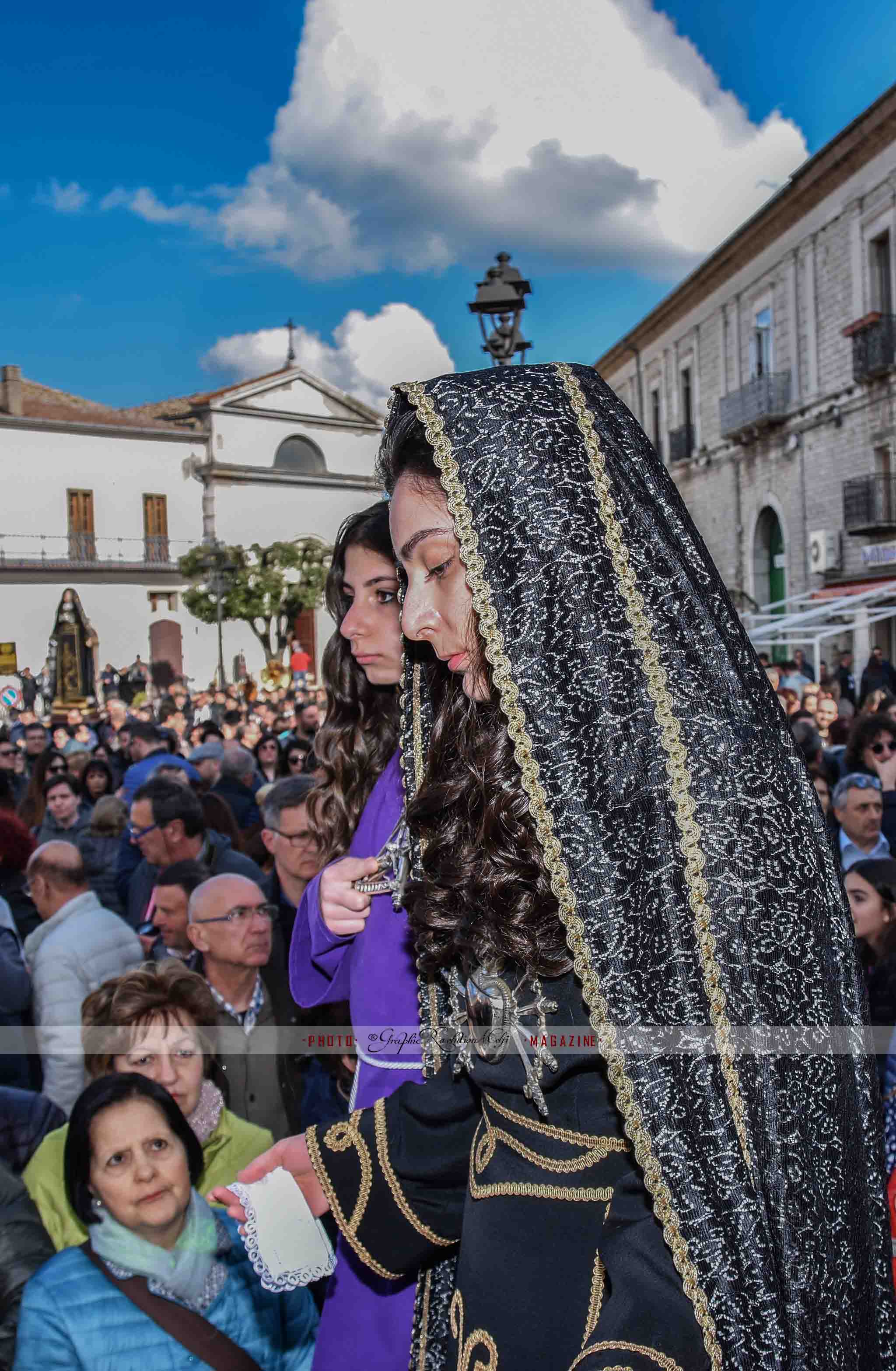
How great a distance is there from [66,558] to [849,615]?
26264 mm

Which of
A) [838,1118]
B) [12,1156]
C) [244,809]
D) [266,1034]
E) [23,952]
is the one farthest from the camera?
[244,809]

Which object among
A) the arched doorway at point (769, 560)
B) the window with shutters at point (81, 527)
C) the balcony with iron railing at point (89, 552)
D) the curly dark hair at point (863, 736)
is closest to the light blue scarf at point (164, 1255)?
the curly dark hair at point (863, 736)

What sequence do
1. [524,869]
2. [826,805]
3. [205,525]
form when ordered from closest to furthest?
[524,869]
[826,805]
[205,525]

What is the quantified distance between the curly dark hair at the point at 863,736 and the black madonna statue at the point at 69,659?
18369mm

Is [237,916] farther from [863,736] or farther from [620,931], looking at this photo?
[863,736]

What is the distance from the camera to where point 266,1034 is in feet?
12.3

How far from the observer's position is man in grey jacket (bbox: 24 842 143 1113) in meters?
3.87

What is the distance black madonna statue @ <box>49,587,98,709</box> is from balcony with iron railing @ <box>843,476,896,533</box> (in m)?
14.5

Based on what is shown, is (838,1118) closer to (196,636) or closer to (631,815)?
(631,815)

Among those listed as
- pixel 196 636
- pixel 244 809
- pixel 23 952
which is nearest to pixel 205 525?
pixel 196 636

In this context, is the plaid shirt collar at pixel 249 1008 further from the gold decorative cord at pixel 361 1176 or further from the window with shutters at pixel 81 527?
the window with shutters at pixel 81 527

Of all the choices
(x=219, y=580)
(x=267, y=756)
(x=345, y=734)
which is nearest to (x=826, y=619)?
(x=219, y=580)

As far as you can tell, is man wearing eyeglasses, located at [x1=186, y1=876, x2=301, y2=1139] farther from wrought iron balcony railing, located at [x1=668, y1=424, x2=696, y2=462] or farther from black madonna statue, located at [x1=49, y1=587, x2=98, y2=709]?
wrought iron balcony railing, located at [x1=668, y1=424, x2=696, y2=462]

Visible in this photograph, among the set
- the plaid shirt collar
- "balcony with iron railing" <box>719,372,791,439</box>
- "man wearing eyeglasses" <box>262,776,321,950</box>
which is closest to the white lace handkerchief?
the plaid shirt collar
